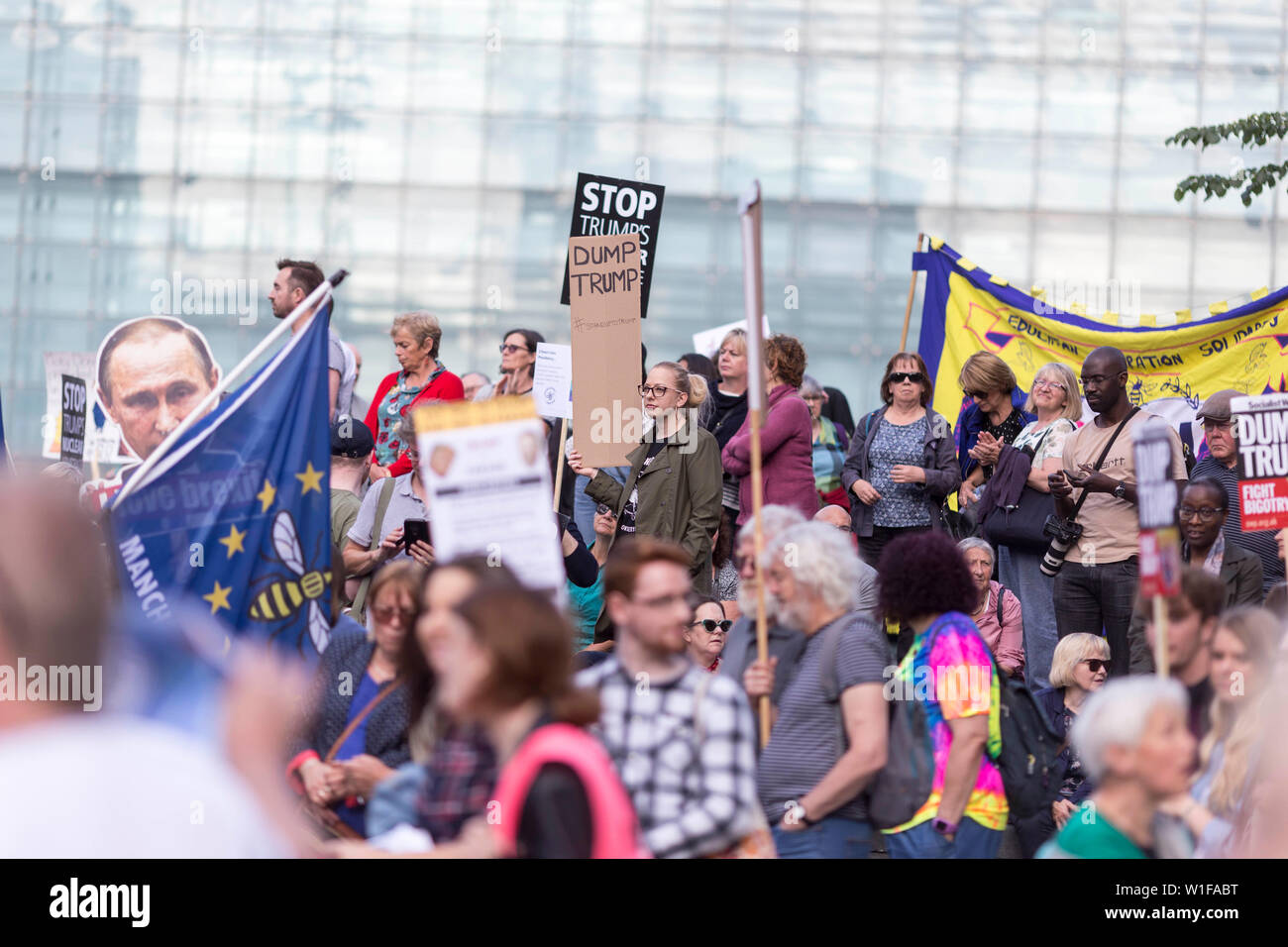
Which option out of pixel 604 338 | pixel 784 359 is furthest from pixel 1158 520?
pixel 784 359

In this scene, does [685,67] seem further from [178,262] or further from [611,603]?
[611,603]

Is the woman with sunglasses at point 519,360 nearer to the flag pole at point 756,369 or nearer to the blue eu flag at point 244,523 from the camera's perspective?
the blue eu flag at point 244,523

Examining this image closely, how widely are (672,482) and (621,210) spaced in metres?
1.59

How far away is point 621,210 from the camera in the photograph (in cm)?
895

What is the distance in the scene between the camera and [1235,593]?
7.27m

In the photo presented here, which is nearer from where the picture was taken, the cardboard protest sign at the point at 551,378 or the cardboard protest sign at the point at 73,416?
the cardboard protest sign at the point at 73,416

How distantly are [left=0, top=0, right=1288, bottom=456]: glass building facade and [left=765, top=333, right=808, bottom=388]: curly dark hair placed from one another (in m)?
18.2

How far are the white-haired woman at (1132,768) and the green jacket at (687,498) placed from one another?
444 centimetres

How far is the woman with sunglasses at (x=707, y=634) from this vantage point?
25.3ft

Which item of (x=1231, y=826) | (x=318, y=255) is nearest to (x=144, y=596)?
(x=1231, y=826)

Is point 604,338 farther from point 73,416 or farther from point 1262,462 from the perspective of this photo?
point 1262,462

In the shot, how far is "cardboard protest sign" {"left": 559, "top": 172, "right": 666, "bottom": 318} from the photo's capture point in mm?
8891

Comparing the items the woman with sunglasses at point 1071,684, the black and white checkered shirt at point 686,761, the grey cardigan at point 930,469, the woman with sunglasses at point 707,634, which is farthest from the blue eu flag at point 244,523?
the grey cardigan at point 930,469

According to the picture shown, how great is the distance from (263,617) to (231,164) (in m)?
23.9
